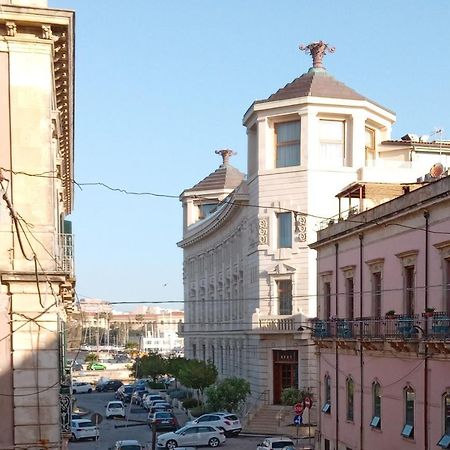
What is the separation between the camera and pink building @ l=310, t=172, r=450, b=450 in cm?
2816

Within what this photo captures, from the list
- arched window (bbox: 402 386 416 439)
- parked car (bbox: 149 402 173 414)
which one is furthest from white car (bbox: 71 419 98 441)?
arched window (bbox: 402 386 416 439)

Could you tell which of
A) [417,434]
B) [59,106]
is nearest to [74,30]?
[59,106]

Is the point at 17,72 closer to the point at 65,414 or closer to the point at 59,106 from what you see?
the point at 59,106

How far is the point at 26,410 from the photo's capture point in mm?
19578

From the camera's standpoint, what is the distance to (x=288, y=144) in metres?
54.3

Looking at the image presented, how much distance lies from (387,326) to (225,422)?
2133cm

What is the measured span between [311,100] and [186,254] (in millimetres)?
43366

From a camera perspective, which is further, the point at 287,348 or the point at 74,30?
the point at 287,348

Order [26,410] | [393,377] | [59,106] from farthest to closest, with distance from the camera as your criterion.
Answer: [393,377] < [59,106] < [26,410]

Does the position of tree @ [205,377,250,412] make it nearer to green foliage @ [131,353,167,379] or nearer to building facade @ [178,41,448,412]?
building facade @ [178,41,448,412]

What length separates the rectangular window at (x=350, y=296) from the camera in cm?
3691

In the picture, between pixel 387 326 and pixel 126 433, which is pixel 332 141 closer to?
pixel 126 433

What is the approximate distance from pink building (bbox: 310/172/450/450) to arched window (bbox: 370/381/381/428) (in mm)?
37

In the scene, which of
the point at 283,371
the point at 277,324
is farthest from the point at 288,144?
the point at 283,371
